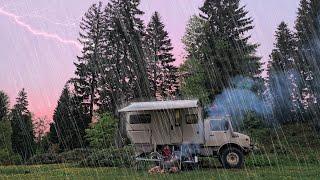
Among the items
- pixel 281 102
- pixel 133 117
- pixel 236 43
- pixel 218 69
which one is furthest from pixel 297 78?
pixel 133 117

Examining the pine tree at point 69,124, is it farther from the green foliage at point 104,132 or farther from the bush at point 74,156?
the bush at point 74,156

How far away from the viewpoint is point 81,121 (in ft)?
188

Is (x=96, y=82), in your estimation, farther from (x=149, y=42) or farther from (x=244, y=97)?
(x=244, y=97)

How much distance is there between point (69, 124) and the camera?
59.4m

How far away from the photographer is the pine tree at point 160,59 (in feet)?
194

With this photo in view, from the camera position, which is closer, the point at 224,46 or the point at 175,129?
the point at 175,129

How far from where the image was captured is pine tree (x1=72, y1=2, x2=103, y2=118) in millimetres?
55000

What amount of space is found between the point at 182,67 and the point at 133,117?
2457 cm

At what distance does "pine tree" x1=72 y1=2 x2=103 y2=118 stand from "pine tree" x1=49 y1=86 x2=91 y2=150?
1073mm

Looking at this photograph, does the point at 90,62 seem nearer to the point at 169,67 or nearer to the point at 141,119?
the point at 169,67

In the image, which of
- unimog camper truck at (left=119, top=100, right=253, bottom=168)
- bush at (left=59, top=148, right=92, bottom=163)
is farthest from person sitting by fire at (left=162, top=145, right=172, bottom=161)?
bush at (left=59, top=148, right=92, bottom=163)

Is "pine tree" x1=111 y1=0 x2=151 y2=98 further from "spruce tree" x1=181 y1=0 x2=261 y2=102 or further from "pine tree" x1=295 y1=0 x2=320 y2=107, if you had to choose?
"pine tree" x1=295 y1=0 x2=320 y2=107

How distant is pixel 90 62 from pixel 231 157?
36.7 meters

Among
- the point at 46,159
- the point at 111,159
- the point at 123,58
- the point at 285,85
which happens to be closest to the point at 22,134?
the point at 123,58
